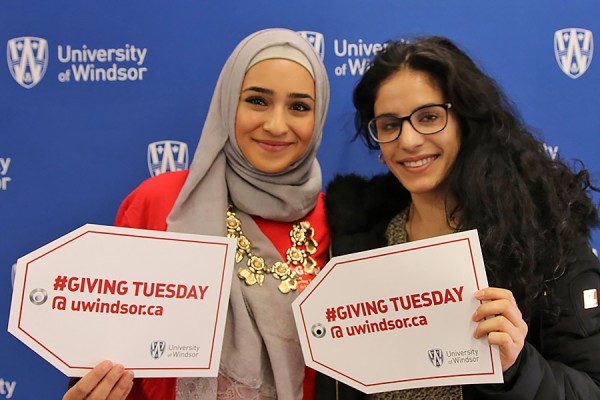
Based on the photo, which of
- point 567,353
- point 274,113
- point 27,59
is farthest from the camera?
point 27,59

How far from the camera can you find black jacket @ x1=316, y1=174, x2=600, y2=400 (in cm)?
111

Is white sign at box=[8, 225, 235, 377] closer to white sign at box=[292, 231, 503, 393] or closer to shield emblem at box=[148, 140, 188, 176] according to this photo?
white sign at box=[292, 231, 503, 393]

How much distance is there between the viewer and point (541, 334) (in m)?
1.23

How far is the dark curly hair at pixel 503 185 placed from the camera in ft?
3.93

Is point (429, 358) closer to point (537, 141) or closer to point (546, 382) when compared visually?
point (546, 382)

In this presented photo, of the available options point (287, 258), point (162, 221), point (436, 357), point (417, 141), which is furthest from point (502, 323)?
point (162, 221)

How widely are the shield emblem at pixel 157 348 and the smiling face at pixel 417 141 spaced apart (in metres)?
0.60

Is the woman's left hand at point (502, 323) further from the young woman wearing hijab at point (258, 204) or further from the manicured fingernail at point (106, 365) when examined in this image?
the manicured fingernail at point (106, 365)

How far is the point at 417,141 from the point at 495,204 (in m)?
0.20

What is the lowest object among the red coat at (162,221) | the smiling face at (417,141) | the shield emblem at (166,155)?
the red coat at (162,221)

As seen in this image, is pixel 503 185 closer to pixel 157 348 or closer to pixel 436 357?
pixel 436 357

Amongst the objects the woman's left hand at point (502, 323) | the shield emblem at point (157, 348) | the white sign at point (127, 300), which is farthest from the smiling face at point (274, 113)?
the woman's left hand at point (502, 323)

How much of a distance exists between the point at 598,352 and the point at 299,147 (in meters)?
0.76

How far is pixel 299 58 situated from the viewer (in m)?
1.38
